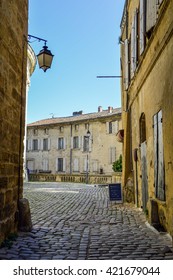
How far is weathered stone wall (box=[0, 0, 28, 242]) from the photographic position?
4.46 metres

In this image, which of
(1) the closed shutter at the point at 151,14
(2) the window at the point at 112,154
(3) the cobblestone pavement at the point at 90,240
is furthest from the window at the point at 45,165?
(1) the closed shutter at the point at 151,14

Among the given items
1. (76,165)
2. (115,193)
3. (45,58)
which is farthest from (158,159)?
(76,165)

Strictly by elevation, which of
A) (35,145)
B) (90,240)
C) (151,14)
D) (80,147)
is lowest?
(90,240)

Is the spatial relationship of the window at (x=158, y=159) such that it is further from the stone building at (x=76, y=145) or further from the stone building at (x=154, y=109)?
the stone building at (x=76, y=145)

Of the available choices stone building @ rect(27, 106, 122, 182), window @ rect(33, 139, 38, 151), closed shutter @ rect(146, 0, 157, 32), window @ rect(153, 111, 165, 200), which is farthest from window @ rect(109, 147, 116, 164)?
window @ rect(153, 111, 165, 200)

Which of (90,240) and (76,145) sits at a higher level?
(76,145)

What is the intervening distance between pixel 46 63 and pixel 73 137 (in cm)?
3011

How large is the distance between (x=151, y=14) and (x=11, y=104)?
3599 millimetres

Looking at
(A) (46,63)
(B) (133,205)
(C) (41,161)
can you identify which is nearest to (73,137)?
(C) (41,161)

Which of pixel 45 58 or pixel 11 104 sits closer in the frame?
pixel 11 104

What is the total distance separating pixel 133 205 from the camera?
956cm

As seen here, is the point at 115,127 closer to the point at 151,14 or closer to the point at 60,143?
the point at 60,143

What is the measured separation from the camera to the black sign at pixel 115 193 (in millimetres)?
10234

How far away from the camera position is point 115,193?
406 inches
